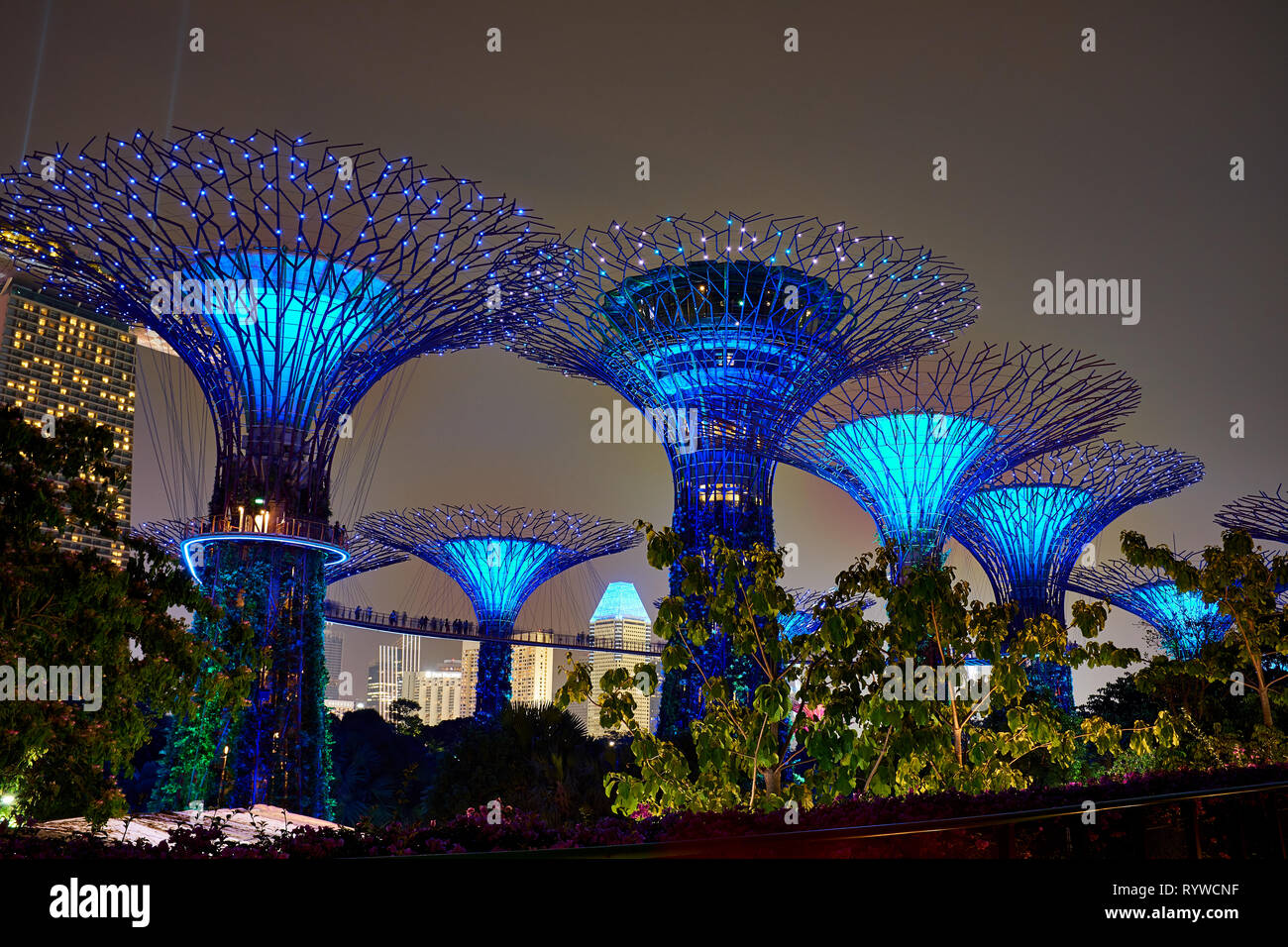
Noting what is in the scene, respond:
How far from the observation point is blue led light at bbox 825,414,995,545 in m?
29.5

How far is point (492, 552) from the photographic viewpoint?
41844 mm

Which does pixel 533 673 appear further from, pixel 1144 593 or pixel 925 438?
pixel 925 438

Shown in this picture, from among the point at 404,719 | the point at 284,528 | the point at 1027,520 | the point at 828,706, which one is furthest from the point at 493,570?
the point at 828,706

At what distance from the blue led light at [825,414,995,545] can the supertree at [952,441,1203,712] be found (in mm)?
6108

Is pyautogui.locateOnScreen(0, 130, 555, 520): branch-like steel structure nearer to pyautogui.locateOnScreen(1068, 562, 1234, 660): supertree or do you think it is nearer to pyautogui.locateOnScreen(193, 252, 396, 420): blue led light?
pyautogui.locateOnScreen(193, 252, 396, 420): blue led light

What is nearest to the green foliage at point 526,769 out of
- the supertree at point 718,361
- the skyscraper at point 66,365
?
the supertree at point 718,361

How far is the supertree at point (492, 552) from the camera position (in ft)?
135

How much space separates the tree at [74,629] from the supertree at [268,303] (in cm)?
674

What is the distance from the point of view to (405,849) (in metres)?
4.99

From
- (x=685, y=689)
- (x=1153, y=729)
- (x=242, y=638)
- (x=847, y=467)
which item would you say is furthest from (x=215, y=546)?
(x=847, y=467)

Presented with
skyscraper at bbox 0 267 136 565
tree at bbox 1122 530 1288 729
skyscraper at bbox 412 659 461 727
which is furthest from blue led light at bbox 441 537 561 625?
skyscraper at bbox 412 659 461 727

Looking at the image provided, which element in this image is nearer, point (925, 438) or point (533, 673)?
point (925, 438)

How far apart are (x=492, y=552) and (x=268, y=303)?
24225 mm
